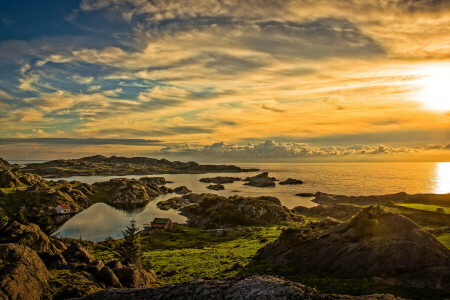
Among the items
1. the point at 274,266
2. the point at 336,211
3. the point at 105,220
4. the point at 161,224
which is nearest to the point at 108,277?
the point at 274,266

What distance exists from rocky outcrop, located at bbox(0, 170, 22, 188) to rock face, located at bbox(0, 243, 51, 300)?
180484 mm

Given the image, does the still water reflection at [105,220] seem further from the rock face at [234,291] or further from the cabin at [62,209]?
the rock face at [234,291]

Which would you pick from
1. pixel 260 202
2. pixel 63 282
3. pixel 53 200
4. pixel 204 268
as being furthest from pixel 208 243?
pixel 53 200

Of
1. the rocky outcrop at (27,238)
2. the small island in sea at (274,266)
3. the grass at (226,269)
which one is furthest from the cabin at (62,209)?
the rocky outcrop at (27,238)

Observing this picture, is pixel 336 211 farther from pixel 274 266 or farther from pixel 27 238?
pixel 27 238

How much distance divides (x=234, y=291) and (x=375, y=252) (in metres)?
25.2

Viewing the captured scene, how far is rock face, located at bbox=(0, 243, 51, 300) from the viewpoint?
15188mm

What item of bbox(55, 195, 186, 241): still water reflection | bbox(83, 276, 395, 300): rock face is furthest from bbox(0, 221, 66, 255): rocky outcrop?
bbox(55, 195, 186, 241): still water reflection

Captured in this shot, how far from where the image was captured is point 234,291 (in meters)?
11.8

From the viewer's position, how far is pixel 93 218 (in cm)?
14012

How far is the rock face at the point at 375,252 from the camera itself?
84.2 ft

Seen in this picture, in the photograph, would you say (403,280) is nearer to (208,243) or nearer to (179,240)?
(208,243)

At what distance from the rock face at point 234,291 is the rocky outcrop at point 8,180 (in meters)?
193

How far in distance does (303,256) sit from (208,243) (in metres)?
52.1
